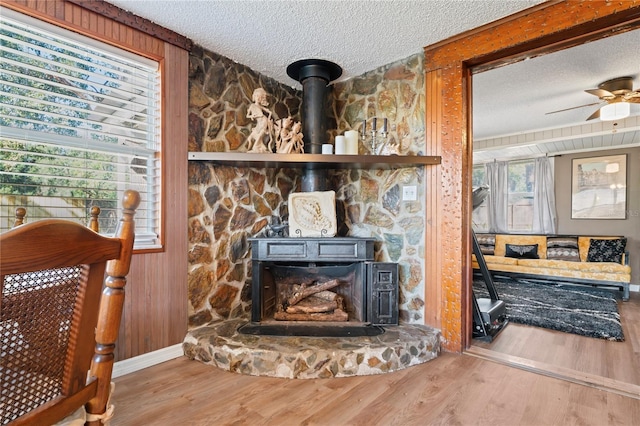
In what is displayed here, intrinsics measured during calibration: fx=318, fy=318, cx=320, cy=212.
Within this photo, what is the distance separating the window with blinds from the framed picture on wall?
6377 mm

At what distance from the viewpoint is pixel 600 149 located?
5270 millimetres

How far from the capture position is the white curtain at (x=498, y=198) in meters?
6.16

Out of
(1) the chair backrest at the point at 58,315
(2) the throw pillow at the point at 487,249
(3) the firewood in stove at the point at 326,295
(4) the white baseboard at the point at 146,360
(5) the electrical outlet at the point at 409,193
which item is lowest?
(4) the white baseboard at the point at 146,360

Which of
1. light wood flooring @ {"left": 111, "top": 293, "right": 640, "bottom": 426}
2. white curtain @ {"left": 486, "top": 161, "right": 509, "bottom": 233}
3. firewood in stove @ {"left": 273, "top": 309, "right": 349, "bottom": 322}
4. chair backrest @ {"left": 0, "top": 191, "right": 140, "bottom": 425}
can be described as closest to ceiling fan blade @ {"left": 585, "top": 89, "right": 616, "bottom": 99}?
light wood flooring @ {"left": 111, "top": 293, "right": 640, "bottom": 426}

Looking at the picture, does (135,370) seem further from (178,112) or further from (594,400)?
(594,400)

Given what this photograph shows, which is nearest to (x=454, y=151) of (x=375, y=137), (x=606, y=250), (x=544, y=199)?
(x=375, y=137)

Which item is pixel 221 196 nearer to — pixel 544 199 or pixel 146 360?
pixel 146 360

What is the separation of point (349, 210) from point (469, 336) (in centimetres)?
147

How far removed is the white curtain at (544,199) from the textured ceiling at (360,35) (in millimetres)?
2514

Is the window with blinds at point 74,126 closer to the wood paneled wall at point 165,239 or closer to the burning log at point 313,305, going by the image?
the wood paneled wall at point 165,239

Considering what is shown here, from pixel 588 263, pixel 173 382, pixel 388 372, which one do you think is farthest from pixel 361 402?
pixel 588 263

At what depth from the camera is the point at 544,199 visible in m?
5.70


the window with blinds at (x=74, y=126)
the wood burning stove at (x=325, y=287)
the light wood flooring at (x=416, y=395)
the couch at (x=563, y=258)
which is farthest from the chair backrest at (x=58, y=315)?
the couch at (x=563, y=258)

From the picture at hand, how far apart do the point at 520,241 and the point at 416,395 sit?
4636 mm
